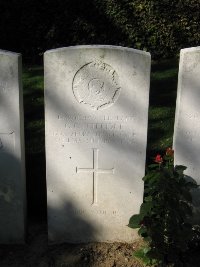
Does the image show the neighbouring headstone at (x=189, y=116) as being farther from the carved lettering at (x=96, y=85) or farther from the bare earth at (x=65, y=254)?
the bare earth at (x=65, y=254)

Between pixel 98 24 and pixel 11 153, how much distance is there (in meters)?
5.86

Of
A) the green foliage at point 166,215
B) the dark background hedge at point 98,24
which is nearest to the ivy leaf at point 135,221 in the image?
the green foliage at point 166,215

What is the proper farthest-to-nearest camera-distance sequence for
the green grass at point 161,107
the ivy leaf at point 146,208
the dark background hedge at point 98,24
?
the dark background hedge at point 98,24
the green grass at point 161,107
the ivy leaf at point 146,208

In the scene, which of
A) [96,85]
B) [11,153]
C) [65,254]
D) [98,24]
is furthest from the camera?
[98,24]

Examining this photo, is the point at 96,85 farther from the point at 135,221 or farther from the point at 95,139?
the point at 135,221

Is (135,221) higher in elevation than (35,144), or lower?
lower

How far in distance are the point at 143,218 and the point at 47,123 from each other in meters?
1.00

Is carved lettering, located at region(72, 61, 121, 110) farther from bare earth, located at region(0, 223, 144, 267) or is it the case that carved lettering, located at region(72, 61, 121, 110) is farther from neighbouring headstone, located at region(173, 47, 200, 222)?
bare earth, located at region(0, 223, 144, 267)

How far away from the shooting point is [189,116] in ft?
11.4

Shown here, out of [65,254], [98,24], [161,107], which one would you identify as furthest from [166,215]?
[98,24]

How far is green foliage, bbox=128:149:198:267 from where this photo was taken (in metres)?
3.19

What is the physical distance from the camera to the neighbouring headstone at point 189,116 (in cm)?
332

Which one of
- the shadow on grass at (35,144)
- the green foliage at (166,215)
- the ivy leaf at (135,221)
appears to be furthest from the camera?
the shadow on grass at (35,144)

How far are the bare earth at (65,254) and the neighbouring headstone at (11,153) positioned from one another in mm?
120
